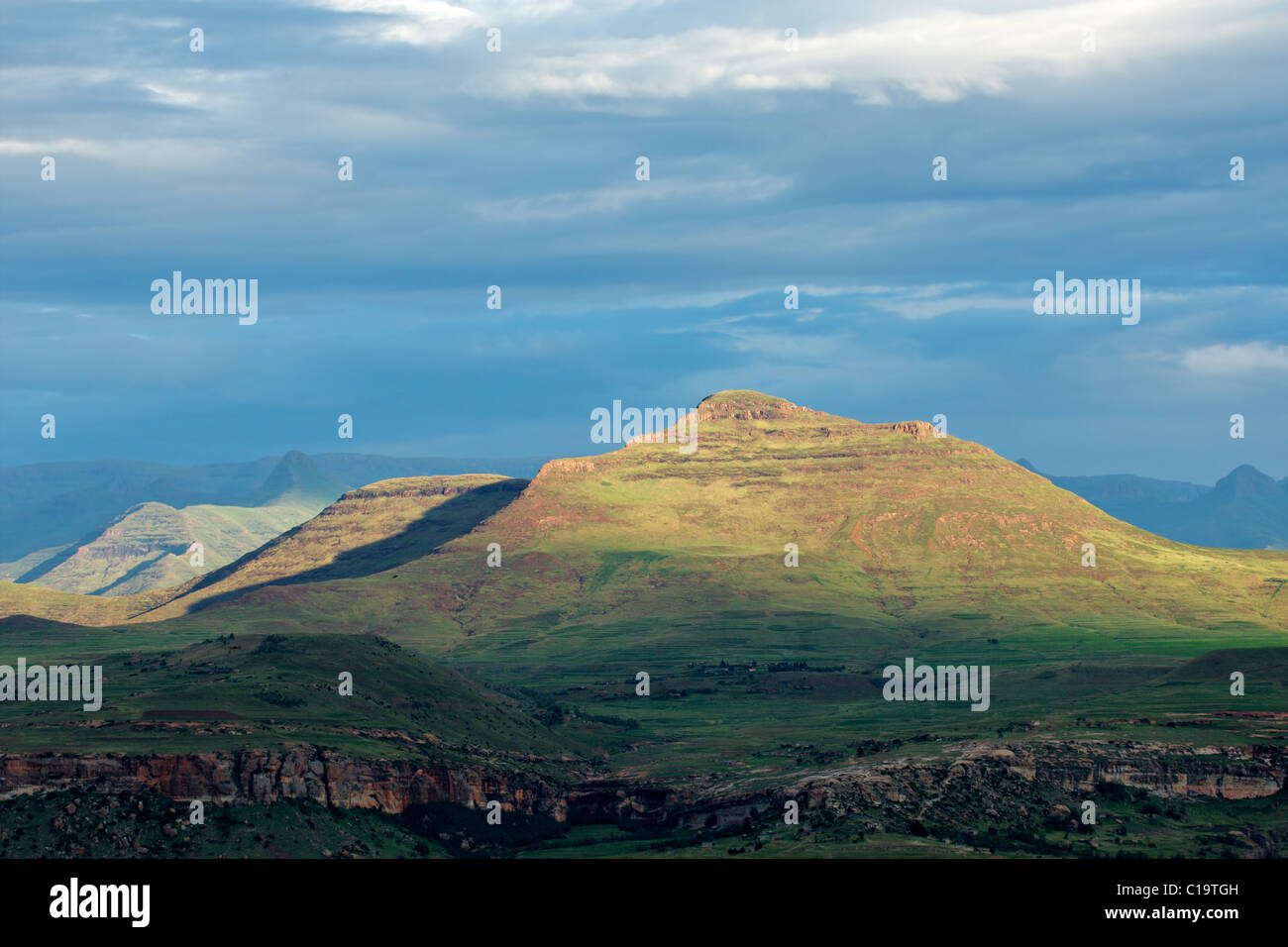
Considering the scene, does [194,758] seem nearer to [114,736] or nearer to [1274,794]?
[114,736]

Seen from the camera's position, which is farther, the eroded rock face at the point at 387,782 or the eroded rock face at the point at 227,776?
the eroded rock face at the point at 387,782

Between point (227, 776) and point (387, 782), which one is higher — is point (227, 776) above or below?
above

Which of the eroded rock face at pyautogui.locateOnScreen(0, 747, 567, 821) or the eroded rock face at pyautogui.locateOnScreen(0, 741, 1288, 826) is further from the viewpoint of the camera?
the eroded rock face at pyautogui.locateOnScreen(0, 741, 1288, 826)

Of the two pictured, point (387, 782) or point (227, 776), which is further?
point (387, 782)

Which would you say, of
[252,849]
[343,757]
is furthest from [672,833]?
[252,849]
